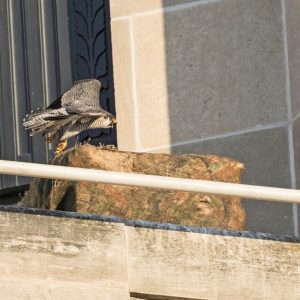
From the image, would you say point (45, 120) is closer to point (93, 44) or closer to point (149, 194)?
point (93, 44)

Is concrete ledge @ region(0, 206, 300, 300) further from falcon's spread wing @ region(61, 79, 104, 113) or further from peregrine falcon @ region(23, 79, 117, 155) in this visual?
falcon's spread wing @ region(61, 79, 104, 113)

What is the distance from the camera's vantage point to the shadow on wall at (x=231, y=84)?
16.6 metres

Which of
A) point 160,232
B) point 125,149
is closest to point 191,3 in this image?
point 125,149

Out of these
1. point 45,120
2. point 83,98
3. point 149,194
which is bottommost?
point 149,194

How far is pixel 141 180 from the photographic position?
12.7 meters

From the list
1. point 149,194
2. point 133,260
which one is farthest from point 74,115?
point 133,260

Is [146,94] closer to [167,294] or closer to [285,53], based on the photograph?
[285,53]

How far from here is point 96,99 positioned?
17.5 metres

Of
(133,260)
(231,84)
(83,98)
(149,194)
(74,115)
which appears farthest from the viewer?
(74,115)

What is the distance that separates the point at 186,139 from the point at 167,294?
13.0ft

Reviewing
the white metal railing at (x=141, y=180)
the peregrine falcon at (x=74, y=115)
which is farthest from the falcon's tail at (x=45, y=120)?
the white metal railing at (x=141, y=180)

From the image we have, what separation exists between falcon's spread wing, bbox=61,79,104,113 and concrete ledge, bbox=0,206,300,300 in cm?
415

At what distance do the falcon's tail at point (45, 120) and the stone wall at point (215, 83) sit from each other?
1.66 ft

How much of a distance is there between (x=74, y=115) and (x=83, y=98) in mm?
440
